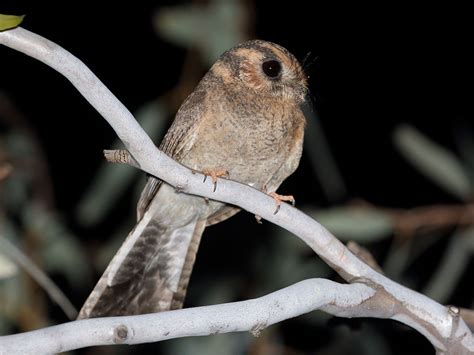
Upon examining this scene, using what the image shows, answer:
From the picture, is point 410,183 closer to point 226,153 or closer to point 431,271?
point 431,271

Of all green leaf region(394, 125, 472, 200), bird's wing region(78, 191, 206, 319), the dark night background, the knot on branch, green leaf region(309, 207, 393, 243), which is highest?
the dark night background

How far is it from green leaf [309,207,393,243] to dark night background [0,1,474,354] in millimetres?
936

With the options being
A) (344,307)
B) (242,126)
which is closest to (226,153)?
(242,126)

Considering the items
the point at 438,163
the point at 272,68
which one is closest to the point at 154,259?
the point at 272,68

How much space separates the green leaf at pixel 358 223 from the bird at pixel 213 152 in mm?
843

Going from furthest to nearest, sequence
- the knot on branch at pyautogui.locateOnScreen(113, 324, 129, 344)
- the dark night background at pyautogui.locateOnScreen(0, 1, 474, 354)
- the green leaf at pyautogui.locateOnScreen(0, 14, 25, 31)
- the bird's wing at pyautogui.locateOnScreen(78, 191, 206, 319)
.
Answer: the dark night background at pyautogui.locateOnScreen(0, 1, 474, 354) < the bird's wing at pyautogui.locateOnScreen(78, 191, 206, 319) < the knot on branch at pyautogui.locateOnScreen(113, 324, 129, 344) < the green leaf at pyautogui.locateOnScreen(0, 14, 25, 31)

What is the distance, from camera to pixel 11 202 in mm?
4453

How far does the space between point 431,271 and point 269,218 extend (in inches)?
115

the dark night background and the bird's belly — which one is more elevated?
the dark night background

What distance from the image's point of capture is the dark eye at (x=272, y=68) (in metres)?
3.05

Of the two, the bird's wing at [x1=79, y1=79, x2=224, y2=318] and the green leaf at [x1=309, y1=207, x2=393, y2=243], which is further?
the green leaf at [x1=309, y1=207, x2=393, y2=243]

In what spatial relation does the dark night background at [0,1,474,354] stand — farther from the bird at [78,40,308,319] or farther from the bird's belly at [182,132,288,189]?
the bird's belly at [182,132,288,189]

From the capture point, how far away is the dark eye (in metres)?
3.05

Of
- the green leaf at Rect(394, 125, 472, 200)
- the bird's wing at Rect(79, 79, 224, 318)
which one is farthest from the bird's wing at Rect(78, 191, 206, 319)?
the green leaf at Rect(394, 125, 472, 200)
